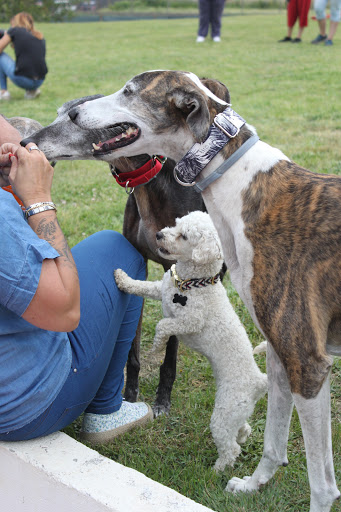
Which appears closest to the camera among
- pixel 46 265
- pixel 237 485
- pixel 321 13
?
pixel 46 265

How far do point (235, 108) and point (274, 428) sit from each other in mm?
7706

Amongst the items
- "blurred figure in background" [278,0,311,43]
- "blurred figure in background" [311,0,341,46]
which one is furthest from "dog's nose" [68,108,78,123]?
"blurred figure in background" [278,0,311,43]

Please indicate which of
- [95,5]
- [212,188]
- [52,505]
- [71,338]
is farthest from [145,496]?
[95,5]

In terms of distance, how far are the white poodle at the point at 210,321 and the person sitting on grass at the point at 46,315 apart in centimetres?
23

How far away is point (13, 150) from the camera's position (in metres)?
2.29

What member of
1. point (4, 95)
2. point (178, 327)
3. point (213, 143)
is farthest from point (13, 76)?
point (213, 143)

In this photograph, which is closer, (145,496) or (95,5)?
(145,496)

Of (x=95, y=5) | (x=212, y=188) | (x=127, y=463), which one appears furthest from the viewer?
(x=95, y=5)

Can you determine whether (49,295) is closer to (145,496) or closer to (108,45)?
(145,496)

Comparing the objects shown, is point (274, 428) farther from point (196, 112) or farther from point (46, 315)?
point (196, 112)

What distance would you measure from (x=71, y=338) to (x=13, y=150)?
784 mm

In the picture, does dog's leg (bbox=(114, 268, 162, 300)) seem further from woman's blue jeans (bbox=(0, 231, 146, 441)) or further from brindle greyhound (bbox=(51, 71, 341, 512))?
brindle greyhound (bbox=(51, 71, 341, 512))

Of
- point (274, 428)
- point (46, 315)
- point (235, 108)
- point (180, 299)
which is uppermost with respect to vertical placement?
point (46, 315)

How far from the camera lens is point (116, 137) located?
2.55 metres
